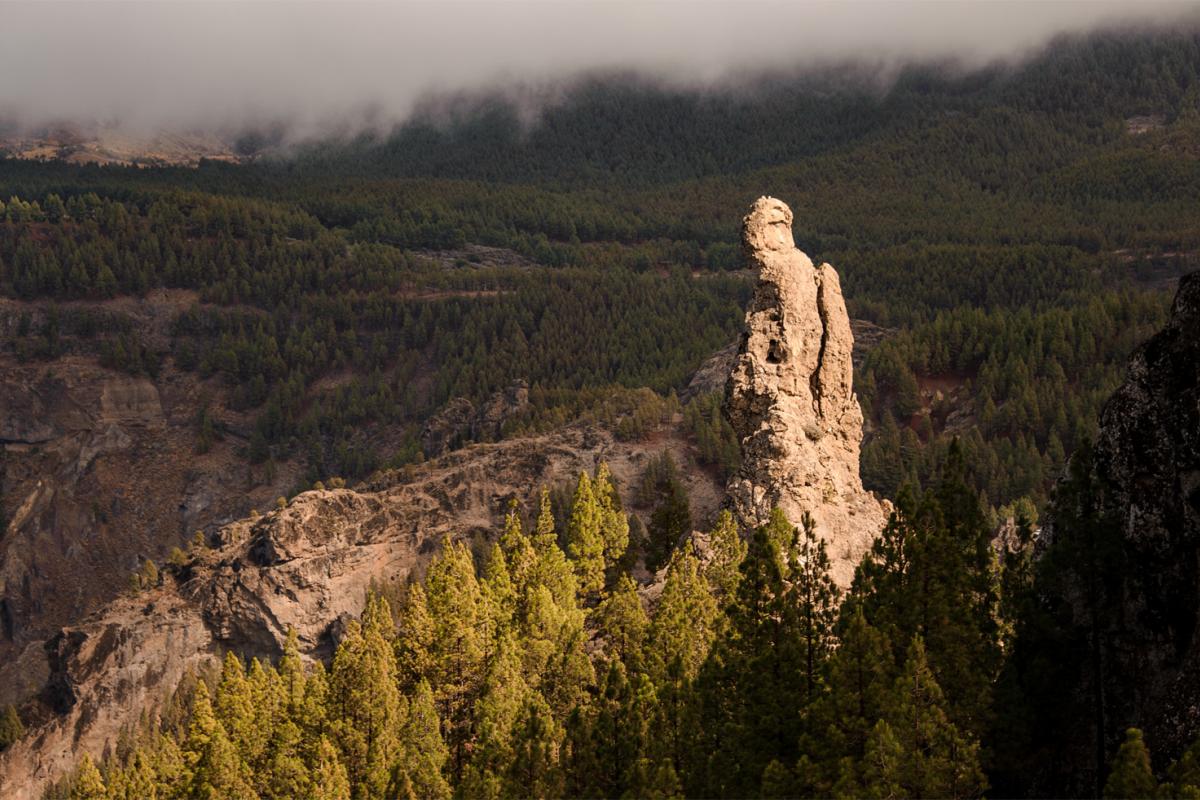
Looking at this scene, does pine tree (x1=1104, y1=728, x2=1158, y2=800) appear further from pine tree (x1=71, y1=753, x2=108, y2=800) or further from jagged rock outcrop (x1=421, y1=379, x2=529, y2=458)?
jagged rock outcrop (x1=421, y1=379, x2=529, y2=458)

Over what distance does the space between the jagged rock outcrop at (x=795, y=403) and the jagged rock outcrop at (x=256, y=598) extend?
1708 inches

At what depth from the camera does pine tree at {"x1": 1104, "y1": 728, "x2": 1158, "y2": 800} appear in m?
42.1

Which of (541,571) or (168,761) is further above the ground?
(541,571)

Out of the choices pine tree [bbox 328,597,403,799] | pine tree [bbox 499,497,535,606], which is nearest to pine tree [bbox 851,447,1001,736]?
pine tree [bbox 328,597,403,799]

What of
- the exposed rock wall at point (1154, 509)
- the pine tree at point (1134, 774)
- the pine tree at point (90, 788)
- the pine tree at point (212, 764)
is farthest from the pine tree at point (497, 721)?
the pine tree at point (1134, 774)

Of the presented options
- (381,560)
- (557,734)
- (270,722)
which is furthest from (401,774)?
(381,560)

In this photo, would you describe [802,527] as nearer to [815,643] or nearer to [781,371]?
[781,371]

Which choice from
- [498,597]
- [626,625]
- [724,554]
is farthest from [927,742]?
[498,597]

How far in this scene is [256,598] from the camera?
126 meters

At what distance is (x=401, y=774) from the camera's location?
6575 cm

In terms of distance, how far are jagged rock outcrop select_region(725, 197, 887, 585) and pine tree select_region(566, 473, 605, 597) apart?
1373 cm

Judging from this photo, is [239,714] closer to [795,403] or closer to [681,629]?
[681,629]

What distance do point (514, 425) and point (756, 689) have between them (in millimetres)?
119037

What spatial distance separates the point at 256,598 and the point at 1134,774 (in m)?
90.7
